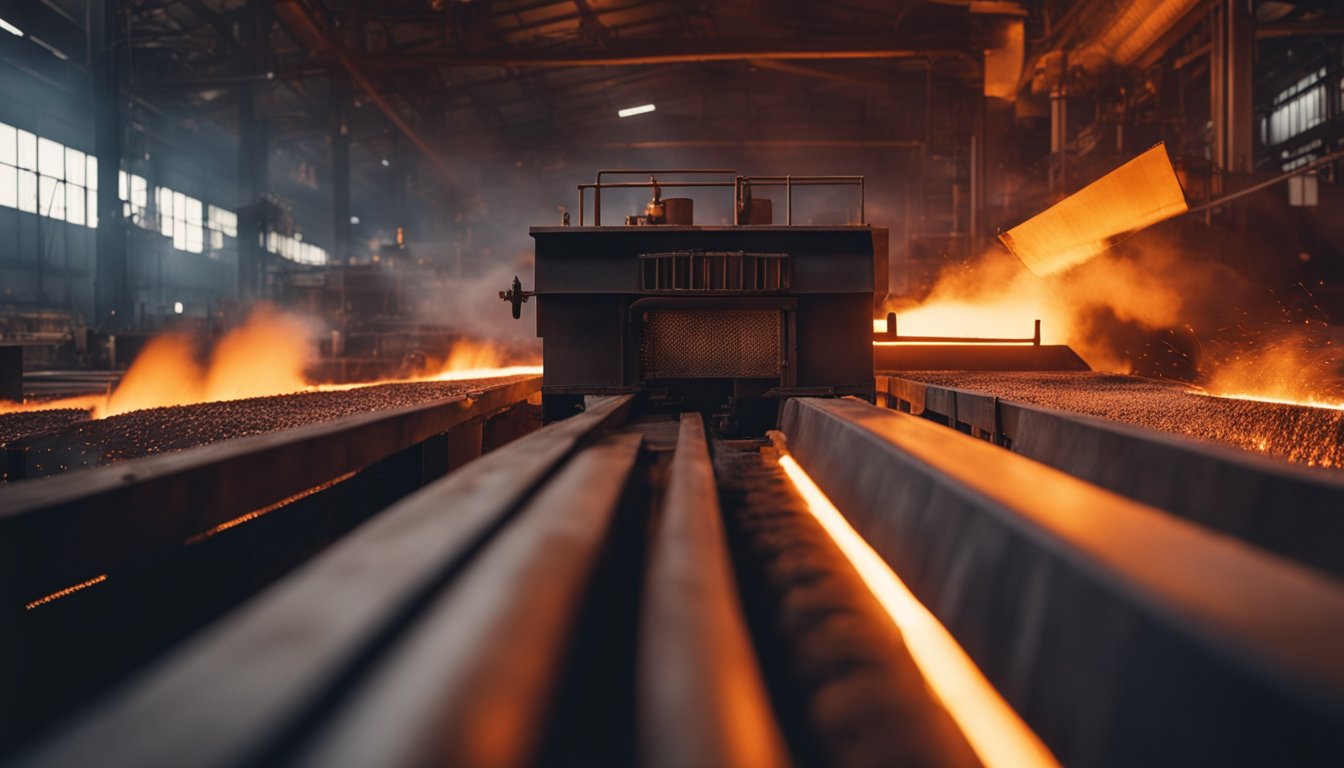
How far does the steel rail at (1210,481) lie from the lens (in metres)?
1.48

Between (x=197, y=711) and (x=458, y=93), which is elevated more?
(x=458, y=93)

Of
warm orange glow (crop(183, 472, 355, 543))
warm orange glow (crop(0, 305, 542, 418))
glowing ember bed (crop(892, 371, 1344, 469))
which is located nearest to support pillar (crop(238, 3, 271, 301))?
warm orange glow (crop(0, 305, 542, 418))

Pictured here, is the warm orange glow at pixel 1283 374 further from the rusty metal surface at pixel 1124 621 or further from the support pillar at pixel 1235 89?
the rusty metal surface at pixel 1124 621

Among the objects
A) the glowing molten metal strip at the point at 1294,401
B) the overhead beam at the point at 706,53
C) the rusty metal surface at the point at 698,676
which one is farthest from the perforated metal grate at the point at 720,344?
the overhead beam at the point at 706,53

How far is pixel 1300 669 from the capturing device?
0.71 m

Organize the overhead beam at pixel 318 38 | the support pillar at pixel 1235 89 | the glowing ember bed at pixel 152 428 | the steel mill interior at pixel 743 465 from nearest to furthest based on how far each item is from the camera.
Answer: the steel mill interior at pixel 743 465
the glowing ember bed at pixel 152 428
the support pillar at pixel 1235 89
the overhead beam at pixel 318 38

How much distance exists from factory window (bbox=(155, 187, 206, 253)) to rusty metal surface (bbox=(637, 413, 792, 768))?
2551 centimetres

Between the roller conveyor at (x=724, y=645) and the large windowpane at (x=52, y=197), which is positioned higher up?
the large windowpane at (x=52, y=197)

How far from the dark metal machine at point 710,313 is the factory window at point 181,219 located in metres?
22.1

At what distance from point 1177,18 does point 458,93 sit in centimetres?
1533

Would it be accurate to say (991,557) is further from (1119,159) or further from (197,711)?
(1119,159)

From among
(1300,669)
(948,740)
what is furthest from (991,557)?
(1300,669)

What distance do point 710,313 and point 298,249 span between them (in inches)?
1181

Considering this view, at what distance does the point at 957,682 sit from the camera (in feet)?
4.42
